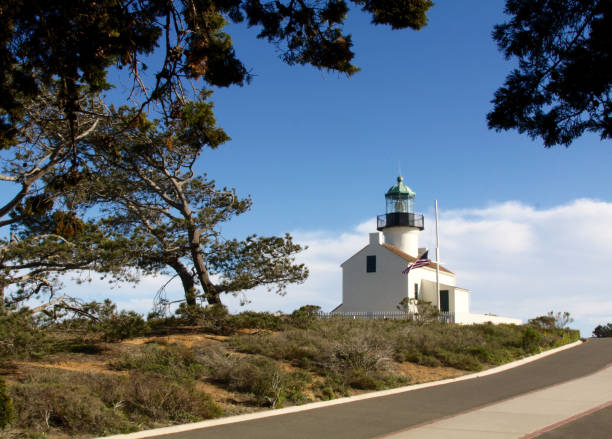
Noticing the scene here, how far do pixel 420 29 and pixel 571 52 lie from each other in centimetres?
267

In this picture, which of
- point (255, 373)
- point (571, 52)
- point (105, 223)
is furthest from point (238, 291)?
point (571, 52)

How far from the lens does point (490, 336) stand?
21844 millimetres

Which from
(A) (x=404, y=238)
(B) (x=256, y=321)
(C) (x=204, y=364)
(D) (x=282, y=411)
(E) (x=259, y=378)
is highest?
(A) (x=404, y=238)

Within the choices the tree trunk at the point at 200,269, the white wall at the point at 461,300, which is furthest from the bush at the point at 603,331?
the tree trunk at the point at 200,269

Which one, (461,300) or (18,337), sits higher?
(461,300)

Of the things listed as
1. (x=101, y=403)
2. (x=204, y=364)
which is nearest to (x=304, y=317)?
(x=204, y=364)

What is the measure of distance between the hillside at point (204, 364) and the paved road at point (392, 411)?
37.9 inches

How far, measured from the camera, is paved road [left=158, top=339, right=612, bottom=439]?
28.4 ft

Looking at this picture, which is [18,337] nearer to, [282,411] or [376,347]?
[282,411]

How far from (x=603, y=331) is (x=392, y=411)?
33590mm

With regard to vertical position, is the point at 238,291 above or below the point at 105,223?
below

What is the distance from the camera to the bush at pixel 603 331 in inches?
1483

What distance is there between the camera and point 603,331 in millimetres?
38062

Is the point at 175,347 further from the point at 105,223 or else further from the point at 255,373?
the point at 105,223
